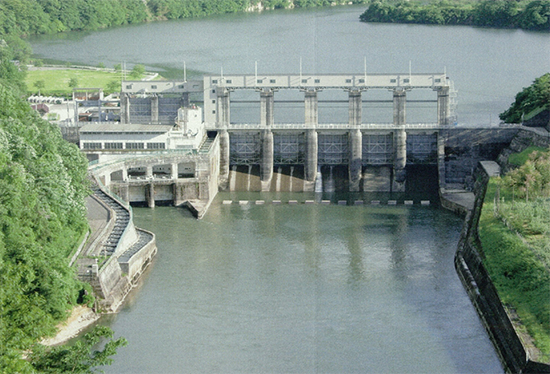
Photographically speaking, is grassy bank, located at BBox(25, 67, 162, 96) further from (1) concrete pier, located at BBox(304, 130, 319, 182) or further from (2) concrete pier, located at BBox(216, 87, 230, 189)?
(1) concrete pier, located at BBox(304, 130, 319, 182)

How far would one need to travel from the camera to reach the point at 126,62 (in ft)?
333

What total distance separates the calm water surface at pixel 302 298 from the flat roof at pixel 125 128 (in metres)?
6.01

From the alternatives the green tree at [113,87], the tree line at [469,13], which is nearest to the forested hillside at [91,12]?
the tree line at [469,13]

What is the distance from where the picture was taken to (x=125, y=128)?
196ft

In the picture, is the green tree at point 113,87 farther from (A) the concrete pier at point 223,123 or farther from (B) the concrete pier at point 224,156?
(B) the concrete pier at point 224,156

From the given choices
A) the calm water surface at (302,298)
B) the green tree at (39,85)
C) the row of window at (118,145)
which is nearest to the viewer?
the calm water surface at (302,298)

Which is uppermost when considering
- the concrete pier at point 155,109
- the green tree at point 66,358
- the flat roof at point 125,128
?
the concrete pier at point 155,109

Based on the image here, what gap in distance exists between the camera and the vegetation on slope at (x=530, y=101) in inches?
2468

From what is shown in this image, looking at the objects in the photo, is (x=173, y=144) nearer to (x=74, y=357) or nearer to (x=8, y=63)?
(x=8, y=63)

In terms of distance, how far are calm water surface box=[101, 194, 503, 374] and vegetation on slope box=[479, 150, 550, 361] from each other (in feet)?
6.32

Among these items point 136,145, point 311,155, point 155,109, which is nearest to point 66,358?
point 136,145

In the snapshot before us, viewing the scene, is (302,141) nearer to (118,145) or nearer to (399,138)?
(399,138)

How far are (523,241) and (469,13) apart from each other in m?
86.2

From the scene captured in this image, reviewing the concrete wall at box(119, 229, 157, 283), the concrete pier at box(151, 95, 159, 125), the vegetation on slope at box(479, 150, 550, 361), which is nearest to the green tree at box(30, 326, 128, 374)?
the concrete wall at box(119, 229, 157, 283)
